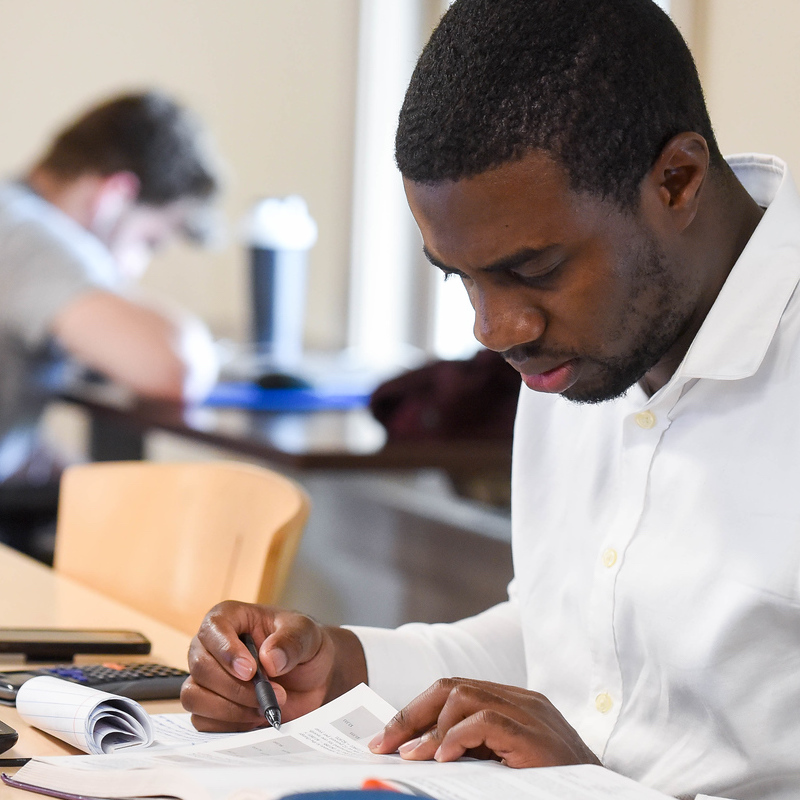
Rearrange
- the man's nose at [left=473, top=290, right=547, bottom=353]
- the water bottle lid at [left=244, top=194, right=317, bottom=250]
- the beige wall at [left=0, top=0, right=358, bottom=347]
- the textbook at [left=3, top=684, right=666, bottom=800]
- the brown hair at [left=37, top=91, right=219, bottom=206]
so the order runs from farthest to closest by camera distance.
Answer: the beige wall at [left=0, top=0, right=358, bottom=347], the water bottle lid at [left=244, top=194, right=317, bottom=250], the brown hair at [left=37, top=91, right=219, bottom=206], the man's nose at [left=473, top=290, right=547, bottom=353], the textbook at [left=3, top=684, right=666, bottom=800]

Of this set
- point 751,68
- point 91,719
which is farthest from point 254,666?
point 751,68

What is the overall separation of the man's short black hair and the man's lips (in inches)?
5.0

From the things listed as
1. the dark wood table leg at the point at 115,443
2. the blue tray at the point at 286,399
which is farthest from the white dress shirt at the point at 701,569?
the dark wood table leg at the point at 115,443

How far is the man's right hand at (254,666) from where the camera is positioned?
Result: 2.90ft

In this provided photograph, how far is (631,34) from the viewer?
2.83 feet

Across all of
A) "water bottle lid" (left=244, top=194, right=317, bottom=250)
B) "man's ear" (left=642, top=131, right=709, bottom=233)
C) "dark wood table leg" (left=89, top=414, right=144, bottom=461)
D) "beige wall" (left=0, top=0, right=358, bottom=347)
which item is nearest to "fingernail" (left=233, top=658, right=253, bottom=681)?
"man's ear" (left=642, top=131, right=709, bottom=233)

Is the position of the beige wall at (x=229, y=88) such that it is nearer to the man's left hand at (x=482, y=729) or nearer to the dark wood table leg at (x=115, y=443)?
the dark wood table leg at (x=115, y=443)

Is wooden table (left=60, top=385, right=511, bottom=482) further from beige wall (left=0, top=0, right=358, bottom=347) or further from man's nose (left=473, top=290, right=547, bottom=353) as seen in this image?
beige wall (left=0, top=0, right=358, bottom=347)

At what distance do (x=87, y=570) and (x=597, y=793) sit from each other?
95 cm

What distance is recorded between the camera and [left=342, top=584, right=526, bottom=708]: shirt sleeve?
1.03 m

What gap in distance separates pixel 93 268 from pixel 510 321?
171 centimetres

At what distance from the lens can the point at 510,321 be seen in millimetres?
869

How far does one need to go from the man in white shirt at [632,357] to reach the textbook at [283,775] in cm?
4

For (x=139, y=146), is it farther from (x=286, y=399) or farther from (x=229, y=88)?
(x=229, y=88)
